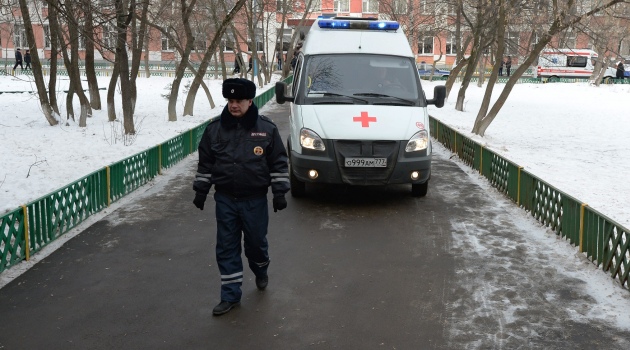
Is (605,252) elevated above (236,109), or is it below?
below

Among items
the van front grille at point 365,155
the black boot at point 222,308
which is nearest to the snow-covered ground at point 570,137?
the van front grille at point 365,155

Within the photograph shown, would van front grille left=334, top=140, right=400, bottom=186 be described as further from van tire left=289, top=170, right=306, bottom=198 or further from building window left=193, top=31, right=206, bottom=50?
building window left=193, top=31, right=206, bottom=50

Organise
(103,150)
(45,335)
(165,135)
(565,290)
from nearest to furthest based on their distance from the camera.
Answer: (45,335), (565,290), (103,150), (165,135)

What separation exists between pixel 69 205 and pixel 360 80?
15.7 feet

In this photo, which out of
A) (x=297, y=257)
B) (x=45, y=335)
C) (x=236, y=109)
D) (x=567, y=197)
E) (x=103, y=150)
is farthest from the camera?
(x=103, y=150)

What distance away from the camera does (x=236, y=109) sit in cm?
612

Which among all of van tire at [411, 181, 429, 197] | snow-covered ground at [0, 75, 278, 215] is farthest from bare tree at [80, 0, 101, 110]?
van tire at [411, 181, 429, 197]

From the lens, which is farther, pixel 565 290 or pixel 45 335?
pixel 565 290

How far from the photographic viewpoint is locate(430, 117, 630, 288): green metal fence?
7273 mm

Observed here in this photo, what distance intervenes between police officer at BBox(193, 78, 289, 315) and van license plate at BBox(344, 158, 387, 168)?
4001mm

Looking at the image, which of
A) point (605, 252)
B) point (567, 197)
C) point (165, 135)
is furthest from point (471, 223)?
point (165, 135)

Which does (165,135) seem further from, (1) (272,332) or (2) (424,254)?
(1) (272,332)

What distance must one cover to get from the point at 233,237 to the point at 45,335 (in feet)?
5.56

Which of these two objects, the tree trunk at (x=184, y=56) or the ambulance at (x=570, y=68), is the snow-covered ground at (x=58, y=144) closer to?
the tree trunk at (x=184, y=56)
